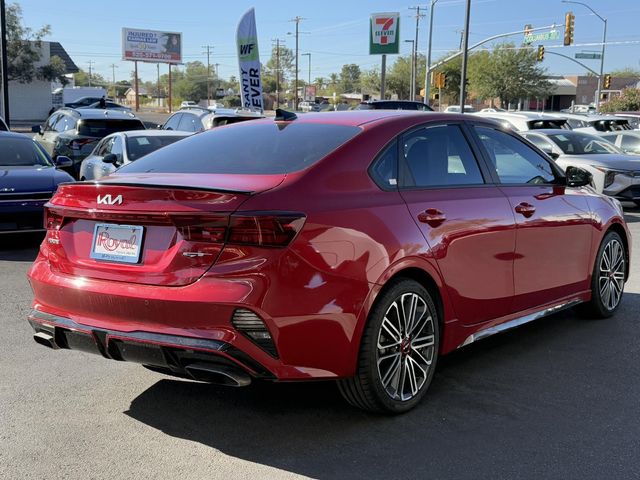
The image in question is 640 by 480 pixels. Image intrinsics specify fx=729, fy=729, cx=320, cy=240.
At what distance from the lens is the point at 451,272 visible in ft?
14.3

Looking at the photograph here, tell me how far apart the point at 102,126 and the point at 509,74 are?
211ft

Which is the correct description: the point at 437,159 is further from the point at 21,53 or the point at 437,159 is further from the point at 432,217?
the point at 21,53

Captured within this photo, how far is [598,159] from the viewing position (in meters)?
14.0

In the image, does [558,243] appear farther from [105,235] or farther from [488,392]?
[105,235]

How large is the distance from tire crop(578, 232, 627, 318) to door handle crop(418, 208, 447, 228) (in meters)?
2.26

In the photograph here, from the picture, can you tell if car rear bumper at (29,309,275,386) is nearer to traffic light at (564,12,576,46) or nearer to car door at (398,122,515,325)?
car door at (398,122,515,325)

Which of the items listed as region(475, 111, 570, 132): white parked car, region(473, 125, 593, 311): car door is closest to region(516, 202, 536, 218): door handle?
region(473, 125, 593, 311): car door

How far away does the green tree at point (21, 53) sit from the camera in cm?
4831

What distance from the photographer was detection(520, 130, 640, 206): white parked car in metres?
13.5

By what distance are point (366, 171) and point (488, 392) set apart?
158 centimetres

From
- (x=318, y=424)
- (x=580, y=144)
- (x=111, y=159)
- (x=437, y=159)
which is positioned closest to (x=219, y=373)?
(x=318, y=424)

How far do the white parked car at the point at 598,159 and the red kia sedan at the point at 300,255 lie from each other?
8.41 m

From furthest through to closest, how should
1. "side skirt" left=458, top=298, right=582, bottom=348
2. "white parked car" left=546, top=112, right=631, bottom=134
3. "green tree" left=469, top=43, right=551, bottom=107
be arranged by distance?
1. "green tree" left=469, top=43, right=551, bottom=107
2. "white parked car" left=546, top=112, right=631, bottom=134
3. "side skirt" left=458, top=298, right=582, bottom=348

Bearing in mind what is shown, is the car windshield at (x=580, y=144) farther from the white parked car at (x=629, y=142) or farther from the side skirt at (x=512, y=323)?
the side skirt at (x=512, y=323)
